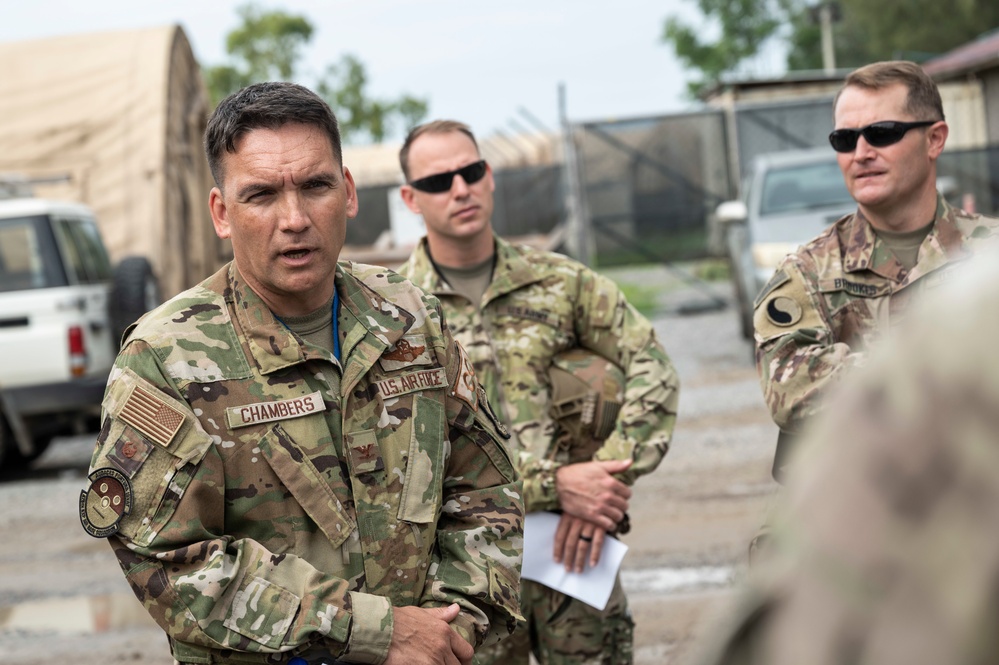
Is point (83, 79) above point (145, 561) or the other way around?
above

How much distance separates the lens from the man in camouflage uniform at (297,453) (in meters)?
2.23

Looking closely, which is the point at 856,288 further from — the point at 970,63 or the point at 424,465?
the point at 970,63

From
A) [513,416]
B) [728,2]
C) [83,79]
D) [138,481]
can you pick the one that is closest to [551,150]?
[83,79]

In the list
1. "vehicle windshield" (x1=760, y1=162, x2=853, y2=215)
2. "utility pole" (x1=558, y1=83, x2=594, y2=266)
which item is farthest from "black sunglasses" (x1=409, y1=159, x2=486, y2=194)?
"utility pole" (x1=558, y1=83, x2=594, y2=266)

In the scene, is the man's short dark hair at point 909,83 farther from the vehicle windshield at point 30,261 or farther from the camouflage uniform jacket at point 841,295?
the vehicle windshield at point 30,261

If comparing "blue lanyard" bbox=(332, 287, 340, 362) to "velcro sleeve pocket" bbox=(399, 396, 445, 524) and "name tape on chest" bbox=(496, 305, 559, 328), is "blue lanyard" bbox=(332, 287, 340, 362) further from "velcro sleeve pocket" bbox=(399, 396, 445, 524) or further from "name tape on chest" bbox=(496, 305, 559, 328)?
"name tape on chest" bbox=(496, 305, 559, 328)

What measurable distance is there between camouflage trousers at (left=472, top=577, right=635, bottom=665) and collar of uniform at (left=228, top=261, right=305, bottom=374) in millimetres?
1527

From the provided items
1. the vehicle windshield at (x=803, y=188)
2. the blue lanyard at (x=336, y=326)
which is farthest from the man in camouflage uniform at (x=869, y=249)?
the vehicle windshield at (x=803, y=188)

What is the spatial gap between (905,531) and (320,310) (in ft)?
6.52

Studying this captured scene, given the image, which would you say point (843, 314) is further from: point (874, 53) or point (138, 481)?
point (874, 53)

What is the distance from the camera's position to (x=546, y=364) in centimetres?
376

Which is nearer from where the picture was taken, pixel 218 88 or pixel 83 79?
pixel 83 79

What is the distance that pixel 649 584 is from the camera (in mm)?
5828

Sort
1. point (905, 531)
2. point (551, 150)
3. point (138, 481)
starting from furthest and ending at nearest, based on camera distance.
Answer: point (551, 150), point (138, 481), point (905, 531)
